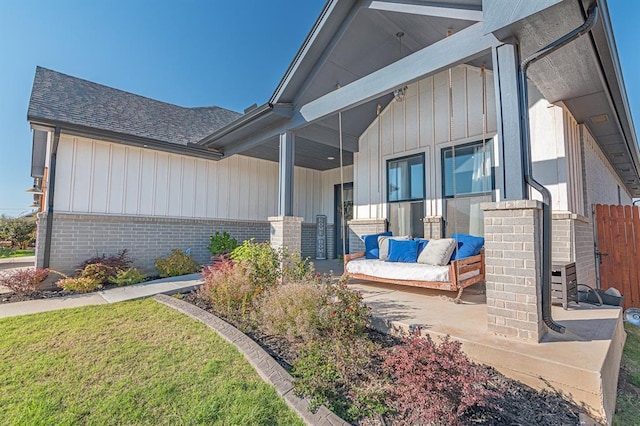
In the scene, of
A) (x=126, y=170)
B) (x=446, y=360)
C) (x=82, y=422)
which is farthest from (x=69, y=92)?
(x=446, y=360)

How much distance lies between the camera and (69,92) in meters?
7.86

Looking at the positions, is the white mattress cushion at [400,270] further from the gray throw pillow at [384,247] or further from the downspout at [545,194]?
the downspout at [545,194]

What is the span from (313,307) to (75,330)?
121 inches

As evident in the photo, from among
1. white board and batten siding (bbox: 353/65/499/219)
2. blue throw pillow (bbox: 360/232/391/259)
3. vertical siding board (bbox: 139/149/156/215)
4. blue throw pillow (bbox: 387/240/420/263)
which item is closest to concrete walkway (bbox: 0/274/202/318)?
vertical siding board (bbox: 139/149/156/215)

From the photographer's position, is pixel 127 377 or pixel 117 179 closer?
pixel 127 377

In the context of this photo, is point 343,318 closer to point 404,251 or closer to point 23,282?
point 404,251

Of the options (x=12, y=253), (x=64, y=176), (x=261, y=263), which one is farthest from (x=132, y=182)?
(x=12, y=253)

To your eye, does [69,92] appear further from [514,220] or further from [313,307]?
[514,220]

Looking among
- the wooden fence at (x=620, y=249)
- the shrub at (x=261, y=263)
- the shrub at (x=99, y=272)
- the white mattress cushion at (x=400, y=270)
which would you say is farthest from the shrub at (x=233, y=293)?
the wooden fence at (x=620, y=249)

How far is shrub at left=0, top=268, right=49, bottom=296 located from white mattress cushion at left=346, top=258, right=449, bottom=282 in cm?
607

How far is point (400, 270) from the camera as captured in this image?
199 inches

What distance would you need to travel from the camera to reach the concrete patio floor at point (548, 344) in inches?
89.1

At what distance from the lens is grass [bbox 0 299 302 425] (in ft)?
7.44

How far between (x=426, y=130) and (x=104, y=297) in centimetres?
732
